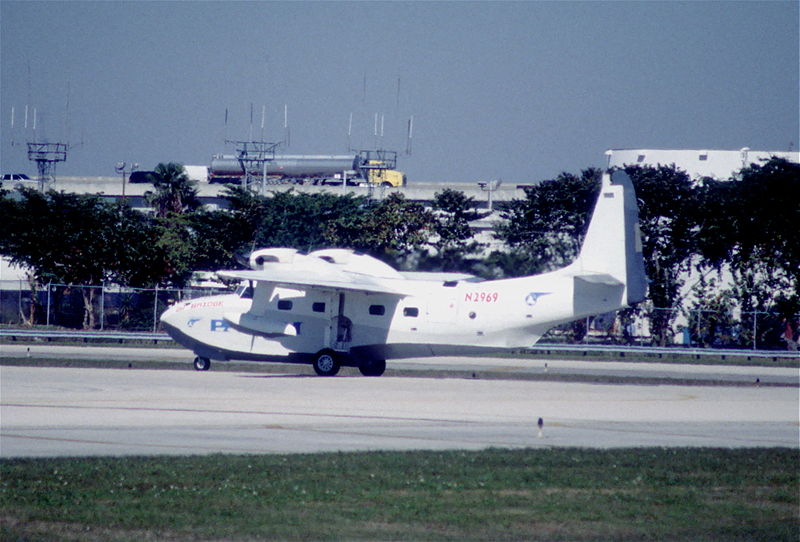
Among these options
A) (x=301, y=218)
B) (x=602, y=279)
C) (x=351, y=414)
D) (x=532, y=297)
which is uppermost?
(x=301, y=218)

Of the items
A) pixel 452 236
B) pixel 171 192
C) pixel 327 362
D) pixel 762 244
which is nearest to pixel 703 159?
pixel 762 244

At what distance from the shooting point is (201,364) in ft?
107

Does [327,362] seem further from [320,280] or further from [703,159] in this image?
[703,159]

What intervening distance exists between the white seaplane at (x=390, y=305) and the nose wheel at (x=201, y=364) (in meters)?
0.03

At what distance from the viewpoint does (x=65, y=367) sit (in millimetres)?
31391

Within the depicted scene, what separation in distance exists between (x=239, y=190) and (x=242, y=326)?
22.5 m

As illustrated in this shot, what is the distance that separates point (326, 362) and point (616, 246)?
9.85m

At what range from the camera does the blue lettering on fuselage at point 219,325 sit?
3200 cm

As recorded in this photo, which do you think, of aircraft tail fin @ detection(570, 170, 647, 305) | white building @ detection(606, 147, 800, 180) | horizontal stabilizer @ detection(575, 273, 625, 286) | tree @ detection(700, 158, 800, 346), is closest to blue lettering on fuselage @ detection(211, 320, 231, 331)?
aircraft tail fin @ detection(570, 170, 647, 305)

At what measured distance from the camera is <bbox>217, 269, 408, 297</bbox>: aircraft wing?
30141 millimetres

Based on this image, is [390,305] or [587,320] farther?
[587,320]

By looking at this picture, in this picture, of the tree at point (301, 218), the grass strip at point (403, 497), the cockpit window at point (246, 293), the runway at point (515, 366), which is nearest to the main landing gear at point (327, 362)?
the runway at point (515, 366)

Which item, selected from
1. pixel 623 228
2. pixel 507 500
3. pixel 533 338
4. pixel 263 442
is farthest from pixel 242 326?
A: pixel 507 500

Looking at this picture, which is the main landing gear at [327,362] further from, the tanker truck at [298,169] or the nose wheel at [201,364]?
the tanker truck at [298,169]
